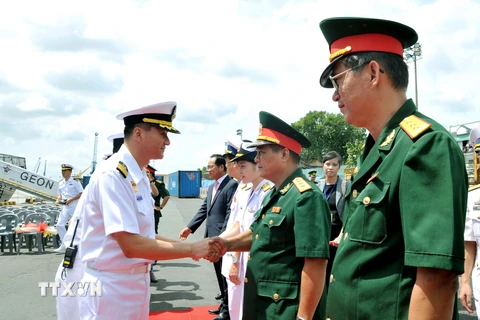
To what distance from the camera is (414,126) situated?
4.21 ft

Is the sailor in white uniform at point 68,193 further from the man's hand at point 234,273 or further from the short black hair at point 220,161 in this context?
the man's hand at point 234,273

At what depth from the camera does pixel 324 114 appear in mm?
62094

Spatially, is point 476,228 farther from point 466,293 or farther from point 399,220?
point 399,220

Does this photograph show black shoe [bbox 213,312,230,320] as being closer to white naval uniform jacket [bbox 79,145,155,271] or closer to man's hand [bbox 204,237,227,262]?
man's hand [bbox 204,237,227,262]

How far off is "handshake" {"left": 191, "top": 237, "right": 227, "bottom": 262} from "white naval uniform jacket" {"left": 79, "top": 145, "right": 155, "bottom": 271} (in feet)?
1.12

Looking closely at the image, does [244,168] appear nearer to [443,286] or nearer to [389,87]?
[389,87]

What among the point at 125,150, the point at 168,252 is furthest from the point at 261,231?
the point at 125,150

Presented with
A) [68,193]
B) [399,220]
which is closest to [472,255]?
[399,220]

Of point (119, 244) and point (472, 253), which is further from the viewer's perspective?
point (472, 253)

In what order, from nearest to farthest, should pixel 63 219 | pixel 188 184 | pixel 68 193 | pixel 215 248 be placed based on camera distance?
1. pixel 215 248
2. pixel 63 219
3. pixel 68 193
4. pixel 188 184

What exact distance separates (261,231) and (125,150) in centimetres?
107

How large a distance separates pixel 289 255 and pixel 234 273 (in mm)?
1475

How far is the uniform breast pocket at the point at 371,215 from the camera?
1286 millimetres

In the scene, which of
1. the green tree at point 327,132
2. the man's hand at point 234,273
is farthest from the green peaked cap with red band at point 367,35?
the green tree at point 327,132
